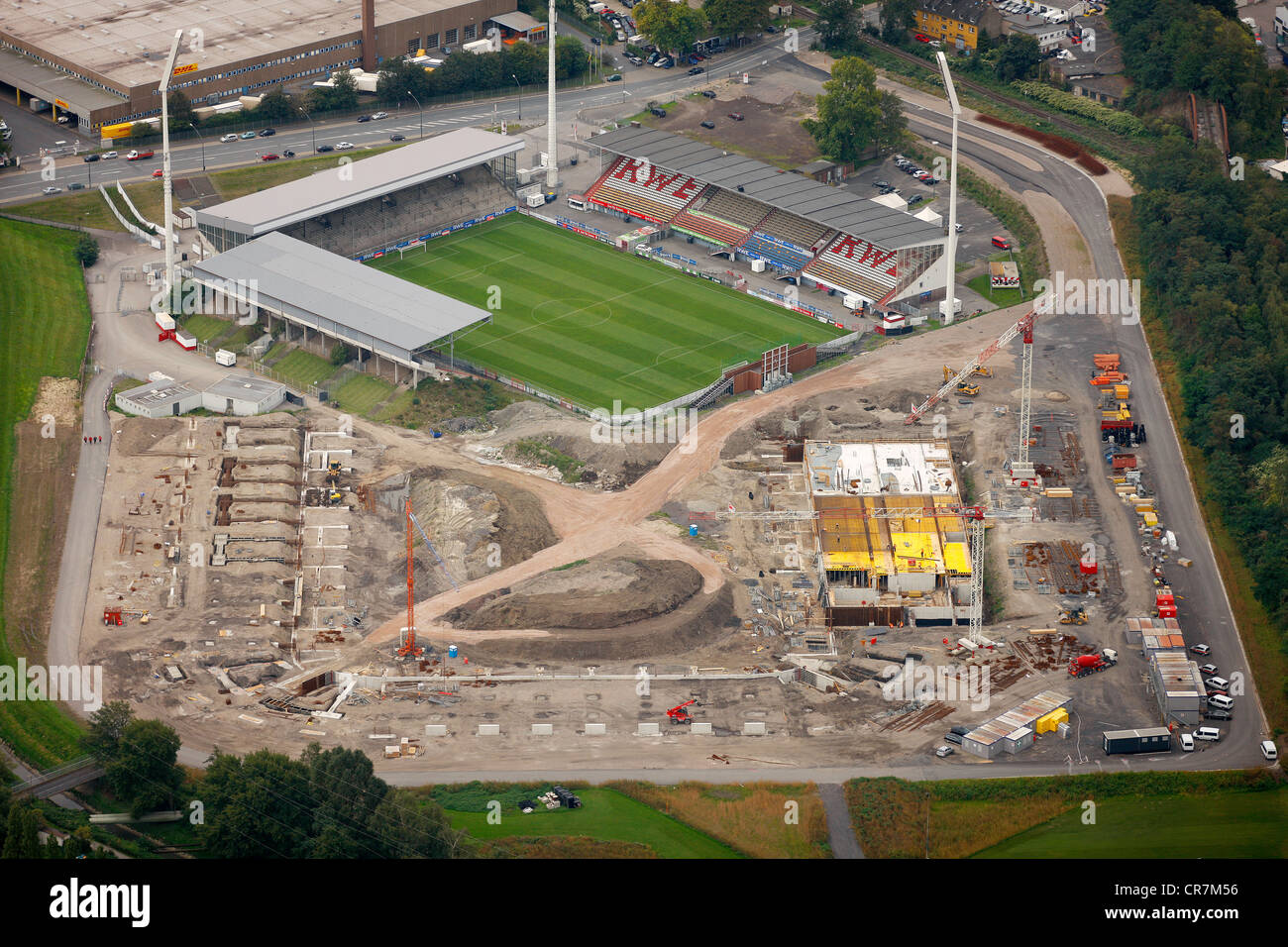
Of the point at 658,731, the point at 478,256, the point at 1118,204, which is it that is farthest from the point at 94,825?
the point at 1118,204

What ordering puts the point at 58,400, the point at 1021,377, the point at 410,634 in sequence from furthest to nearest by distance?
the point at 1021,377
the point at 58,400
the point at 410,634

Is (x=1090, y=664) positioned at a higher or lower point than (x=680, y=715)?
higher

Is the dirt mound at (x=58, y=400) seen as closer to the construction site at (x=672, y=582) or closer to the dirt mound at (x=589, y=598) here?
the construction site at (x=672, y=582)

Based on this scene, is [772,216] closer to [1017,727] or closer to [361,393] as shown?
[361,393]

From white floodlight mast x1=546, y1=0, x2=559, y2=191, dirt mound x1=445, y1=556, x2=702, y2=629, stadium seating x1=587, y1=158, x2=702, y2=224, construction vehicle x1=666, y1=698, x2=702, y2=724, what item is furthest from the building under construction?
white floodlight mast x1=546, y1=0, x2=559, y2=191

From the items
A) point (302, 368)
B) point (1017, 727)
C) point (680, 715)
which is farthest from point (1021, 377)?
point (302, 368)
